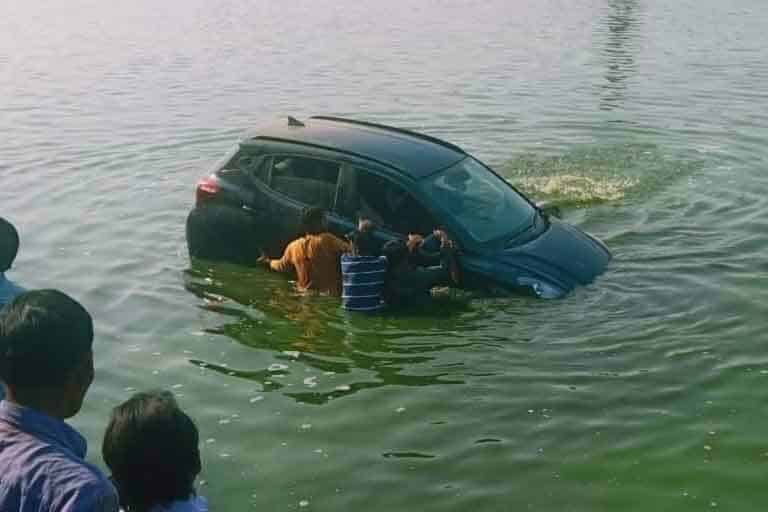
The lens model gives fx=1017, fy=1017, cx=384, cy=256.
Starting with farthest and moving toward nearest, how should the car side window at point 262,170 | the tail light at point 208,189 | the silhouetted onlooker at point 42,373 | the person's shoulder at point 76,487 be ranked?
the tail light at point 208,189, the car side window at point 262,170, the silhouetted onlooker at point 42,373, the person's shoulder at point 76,487

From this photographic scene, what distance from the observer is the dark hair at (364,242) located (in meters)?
9.50

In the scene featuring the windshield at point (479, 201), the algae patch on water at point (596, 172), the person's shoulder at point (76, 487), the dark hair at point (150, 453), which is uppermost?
the person's shoulder at point (76, 487)

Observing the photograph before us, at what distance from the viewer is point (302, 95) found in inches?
928

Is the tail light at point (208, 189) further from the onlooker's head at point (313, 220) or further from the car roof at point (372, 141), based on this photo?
the onlooker's head at point (313, 220)

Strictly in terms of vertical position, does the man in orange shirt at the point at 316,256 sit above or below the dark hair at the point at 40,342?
below

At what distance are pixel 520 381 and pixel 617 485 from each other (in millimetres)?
1677

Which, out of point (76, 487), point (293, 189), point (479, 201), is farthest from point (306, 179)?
point (76, 487)

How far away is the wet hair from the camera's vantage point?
375 inches

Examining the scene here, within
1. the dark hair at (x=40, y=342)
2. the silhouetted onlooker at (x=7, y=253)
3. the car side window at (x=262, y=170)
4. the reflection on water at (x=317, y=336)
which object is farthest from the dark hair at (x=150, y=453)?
the car side window at (x=262, y=170)

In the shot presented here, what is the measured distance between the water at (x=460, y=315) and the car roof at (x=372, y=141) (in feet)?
4.88

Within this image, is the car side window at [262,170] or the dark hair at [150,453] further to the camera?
the car side window at [262,170]

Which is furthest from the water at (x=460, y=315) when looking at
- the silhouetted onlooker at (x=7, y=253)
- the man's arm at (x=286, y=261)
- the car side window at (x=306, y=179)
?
the silhouetted onlooker at (x=7, y=253)

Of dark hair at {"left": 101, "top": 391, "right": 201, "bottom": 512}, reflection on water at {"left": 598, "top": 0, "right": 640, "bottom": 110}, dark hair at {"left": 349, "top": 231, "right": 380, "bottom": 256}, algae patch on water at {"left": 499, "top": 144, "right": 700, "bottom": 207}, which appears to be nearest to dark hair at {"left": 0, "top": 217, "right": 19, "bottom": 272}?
dark hair at {"left": 101, "top": 391, "right": 201, "bottom": 512}

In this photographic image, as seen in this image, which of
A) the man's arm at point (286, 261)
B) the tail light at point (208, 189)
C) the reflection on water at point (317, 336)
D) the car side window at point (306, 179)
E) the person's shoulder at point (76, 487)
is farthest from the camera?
the tail light at point (208, 189)
